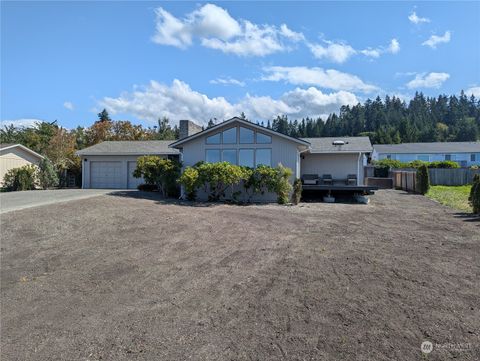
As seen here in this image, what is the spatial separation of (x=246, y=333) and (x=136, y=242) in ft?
16.5

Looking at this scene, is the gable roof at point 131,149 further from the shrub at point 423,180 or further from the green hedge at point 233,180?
the shrub at point 423,180

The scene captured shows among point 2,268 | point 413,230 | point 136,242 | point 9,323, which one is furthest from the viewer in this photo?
point 413,230

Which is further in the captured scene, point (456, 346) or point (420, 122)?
point (420, 122)

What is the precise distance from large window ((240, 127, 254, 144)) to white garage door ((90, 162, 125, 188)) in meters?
10.5

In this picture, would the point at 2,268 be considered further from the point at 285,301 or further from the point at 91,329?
the point at 285,301

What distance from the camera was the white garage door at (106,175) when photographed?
2383cm

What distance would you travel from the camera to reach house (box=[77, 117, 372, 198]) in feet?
56.1

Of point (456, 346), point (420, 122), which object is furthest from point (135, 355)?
point (420, 122)

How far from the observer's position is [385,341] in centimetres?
Result: 361

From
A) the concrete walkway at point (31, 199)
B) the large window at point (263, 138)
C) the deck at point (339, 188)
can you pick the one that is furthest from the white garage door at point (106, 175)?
the deck at point (339, 188)

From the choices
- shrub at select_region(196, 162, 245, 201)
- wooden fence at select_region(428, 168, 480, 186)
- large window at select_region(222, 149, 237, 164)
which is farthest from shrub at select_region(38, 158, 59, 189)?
wooden fence at select_region(428, 168, 480, 186)

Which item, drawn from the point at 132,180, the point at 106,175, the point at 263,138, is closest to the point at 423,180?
the point at 263,138

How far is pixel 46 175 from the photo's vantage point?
78.5 feet

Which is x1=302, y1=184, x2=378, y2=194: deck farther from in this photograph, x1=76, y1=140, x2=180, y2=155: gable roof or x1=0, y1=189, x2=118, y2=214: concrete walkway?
x1=0, y1=189, x2=118, y2=214: concrete walkway
